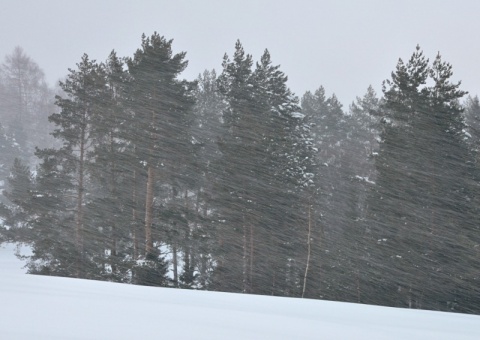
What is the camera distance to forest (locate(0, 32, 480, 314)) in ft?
61.3

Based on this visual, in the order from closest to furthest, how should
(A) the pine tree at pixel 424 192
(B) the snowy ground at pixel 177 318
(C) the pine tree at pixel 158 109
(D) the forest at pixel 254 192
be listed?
(B) the snowy ground at pixel 177 318, (A) the pine tree at pixel 424 192, (D) the forest at pixel 254 192, (C) the pine tree at pixel 158 109

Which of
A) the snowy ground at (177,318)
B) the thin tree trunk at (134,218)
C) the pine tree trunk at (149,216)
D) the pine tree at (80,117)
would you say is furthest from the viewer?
the pine tree at (80,117)

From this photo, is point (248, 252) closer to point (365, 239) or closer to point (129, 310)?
point (365, 239)

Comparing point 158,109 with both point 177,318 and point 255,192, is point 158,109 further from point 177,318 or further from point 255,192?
point 177,318

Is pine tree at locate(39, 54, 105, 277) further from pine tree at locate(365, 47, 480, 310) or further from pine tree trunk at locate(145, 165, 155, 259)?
pine tree at locate(365, 47, 480, 310)

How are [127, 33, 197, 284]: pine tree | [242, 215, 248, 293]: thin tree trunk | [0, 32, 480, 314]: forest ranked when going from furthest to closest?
[242, 215, 248, 293]: thin tree trunk, [127, 33, 197, 284]: pine tree, [0, 32, 480, 314]: forest

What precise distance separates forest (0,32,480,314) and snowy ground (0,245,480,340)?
12.9 meters

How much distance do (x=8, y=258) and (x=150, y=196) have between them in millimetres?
20679

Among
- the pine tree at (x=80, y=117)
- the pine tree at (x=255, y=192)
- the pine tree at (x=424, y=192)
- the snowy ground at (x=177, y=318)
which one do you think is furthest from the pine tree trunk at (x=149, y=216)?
the snowy ground at (x=177, y=318)

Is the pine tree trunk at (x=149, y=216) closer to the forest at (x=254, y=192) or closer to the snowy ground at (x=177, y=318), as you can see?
the forest at (x=254, y=192)

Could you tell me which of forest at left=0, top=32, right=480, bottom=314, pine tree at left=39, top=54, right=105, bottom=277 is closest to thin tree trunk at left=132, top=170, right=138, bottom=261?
forest at left=0, top=32, right=480, bottom=314

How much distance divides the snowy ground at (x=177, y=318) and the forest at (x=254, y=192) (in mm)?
12869

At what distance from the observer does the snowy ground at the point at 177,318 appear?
309 cm

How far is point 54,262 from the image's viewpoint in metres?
18.9
